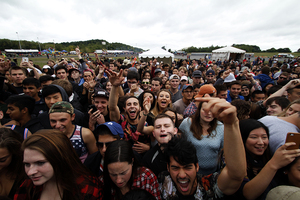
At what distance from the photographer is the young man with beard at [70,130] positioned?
2.00 m

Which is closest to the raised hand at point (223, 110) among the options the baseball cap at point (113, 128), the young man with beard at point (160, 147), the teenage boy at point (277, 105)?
the young man with beard at point (160, 147)

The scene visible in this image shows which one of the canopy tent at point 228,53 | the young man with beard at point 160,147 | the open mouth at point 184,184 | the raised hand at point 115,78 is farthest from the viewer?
the canopy tent at point 228,53

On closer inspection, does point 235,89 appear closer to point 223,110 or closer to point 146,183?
point 223,110

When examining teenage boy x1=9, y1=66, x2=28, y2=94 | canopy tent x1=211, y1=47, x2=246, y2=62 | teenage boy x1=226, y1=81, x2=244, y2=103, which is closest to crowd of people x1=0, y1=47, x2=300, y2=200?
teenage boy x1=226, y1=81, x2=244, y2=103

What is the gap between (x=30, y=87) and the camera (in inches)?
125


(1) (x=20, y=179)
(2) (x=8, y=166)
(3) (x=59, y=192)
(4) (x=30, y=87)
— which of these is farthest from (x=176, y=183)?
(4) (x=30, y=87)

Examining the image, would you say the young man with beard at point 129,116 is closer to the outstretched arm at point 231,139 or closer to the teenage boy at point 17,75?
the outstretched arm at point 231,139

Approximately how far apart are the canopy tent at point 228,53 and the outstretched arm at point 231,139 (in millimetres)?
23068

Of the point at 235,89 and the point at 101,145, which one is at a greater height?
the point at 235,89

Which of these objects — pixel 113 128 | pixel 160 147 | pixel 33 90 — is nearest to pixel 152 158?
pixel 160 147

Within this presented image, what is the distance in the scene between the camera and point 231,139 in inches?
40.0

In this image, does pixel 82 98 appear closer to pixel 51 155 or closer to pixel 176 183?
pixel 51 155

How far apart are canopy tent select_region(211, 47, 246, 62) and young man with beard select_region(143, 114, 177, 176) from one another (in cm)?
2243

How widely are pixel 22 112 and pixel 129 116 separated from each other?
6.51 ft
